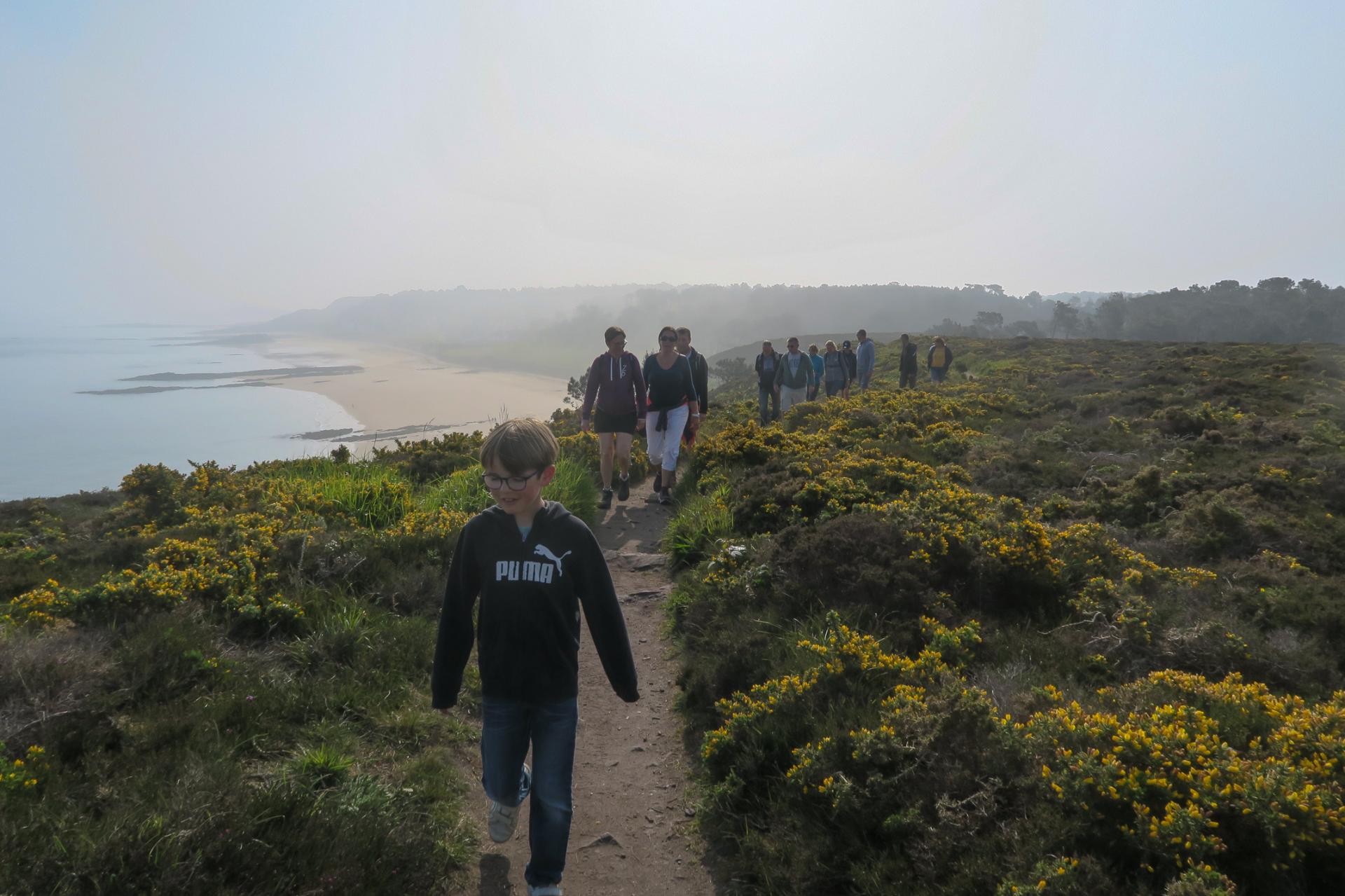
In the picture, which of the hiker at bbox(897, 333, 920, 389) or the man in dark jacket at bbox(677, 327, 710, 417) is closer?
the man in dark jacket at bbox(677, 327, 710, 417)

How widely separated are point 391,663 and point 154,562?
6.90 feet

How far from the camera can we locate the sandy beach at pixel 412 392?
92.5ft

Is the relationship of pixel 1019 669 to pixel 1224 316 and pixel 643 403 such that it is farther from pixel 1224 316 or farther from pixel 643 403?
pixel 1224 316

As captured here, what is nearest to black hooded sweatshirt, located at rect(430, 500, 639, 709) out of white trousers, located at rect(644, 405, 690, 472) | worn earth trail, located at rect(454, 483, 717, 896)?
worn earth trail, located at rect(454, 483, 717, 896)

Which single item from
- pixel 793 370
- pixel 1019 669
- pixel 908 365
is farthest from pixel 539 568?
pixel 908 365

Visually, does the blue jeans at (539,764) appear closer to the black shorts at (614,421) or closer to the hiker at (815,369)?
the black shorts at (614,421)

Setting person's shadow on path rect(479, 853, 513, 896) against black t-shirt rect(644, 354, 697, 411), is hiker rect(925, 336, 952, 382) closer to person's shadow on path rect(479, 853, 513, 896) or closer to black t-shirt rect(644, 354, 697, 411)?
black t-shirt rect(644, 354, 697, 411)

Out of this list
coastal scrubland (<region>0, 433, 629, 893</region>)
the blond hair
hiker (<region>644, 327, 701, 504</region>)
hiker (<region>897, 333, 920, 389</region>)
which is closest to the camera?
coastal scrubland (<region>0, 433, 629, 893</region>)

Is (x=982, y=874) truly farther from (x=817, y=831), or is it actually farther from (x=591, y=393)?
(x=591, y=393)

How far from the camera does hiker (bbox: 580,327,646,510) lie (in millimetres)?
7730

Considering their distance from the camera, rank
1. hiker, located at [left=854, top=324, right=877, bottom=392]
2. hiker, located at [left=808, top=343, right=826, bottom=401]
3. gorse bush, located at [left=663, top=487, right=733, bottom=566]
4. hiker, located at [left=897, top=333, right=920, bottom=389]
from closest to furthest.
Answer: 1. gorse bush, located at [left=663, top=487, right=733, bottom=566]
2. hiker, located at [left=808, top=343, right=826, bottom=401]
3. hiker, located at [left=854, top=324, right=877, bottom=392]
4. hiker, located at [left=897, top=333, right=920, bottom=389]

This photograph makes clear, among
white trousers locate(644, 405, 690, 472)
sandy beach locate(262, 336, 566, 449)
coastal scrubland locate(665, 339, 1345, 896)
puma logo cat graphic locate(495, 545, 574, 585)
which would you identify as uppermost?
puma logo cat graphic locate(495, 545, 574, 585)

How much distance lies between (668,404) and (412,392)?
130 ft

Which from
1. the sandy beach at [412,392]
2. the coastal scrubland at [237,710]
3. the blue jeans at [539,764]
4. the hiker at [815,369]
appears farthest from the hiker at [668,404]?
the sandy beach at [412,392]
